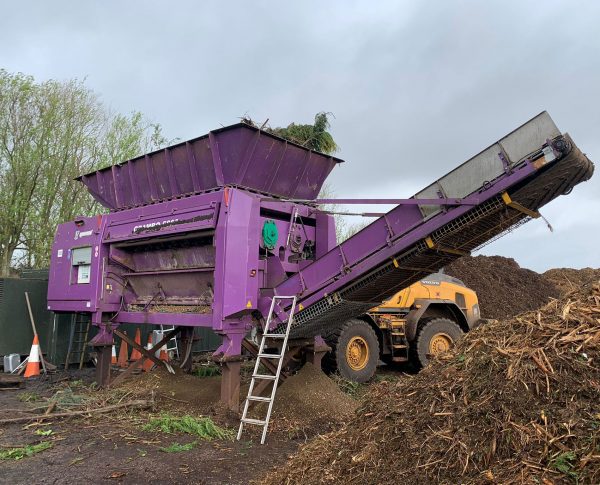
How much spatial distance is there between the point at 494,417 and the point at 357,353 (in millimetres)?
6137

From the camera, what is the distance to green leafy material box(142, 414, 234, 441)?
207 inches

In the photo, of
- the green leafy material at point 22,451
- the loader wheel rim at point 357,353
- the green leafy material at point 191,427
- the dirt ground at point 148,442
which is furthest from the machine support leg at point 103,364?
the loader wheel rim at point 357,353

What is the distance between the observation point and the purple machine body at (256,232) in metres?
4.82

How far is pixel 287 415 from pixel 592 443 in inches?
159

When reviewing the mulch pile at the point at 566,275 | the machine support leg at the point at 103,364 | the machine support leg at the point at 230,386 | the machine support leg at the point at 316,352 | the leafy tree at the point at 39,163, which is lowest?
the machine support leg at the point at 230,386

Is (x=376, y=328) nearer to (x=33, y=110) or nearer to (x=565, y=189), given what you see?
(x=565, y=189)

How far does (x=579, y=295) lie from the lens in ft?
11.1

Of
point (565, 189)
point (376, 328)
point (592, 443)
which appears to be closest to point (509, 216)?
point (565, 189)

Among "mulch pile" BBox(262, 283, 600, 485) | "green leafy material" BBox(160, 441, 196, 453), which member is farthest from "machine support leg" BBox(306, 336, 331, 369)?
"mulch pile" BBox(262, 283, 600, 485)

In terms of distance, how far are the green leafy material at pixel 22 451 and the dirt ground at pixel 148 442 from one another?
0.06 metres

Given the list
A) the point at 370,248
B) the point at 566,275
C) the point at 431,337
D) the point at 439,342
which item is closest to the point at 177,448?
the point at 370,248

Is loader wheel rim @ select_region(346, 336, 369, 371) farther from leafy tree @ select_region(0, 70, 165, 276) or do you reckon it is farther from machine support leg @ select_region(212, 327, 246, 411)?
leafy tree @ select_region(0, 70, 165, 276)

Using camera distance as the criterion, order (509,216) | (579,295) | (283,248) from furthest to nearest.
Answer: (283,248), (509,216), (579,295)

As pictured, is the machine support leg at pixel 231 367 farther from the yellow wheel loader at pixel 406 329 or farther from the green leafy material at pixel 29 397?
the green leafy material at pixel 29 397
